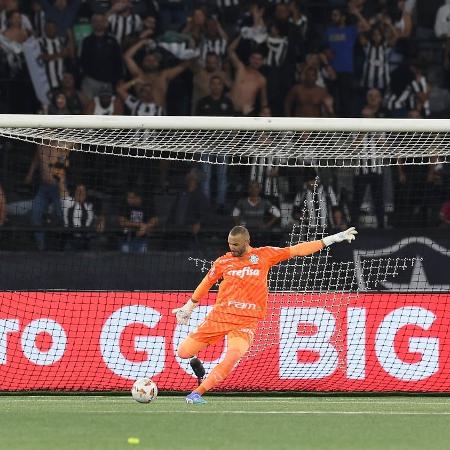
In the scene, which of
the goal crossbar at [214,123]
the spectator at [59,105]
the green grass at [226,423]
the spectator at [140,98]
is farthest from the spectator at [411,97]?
the green grass at [226,423]

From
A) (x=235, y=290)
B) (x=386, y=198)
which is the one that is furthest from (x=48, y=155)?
(x=235, y=290)

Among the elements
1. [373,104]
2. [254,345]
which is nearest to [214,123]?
[254,345]

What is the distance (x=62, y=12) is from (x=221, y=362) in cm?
946

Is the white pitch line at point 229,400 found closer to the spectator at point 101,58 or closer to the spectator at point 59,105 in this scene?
the spectator at point 59,105

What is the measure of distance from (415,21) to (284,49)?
7.83 ft

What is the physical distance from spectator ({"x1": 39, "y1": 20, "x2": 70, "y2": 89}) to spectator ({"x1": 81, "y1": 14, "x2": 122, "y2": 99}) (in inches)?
12.8

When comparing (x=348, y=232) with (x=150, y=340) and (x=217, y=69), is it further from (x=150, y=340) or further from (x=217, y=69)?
(x=217, y=69)

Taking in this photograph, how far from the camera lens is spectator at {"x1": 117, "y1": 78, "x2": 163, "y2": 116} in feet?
63.0

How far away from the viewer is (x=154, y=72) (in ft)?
63.7

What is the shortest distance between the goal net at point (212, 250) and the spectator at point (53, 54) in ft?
5.29

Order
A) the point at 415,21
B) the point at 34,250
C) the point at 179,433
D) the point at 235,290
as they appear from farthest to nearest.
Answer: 1. the point at 415,21
2. the point at 34,250
3. the point at 235,290
4. the point at 179,433

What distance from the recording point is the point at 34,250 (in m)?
16.3

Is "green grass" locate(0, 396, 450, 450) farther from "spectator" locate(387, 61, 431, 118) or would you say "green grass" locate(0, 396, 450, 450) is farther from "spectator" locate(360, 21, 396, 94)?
"spectator" locate(360, 21, 396, 94)

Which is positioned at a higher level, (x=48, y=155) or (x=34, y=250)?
(x=48, y=155)
